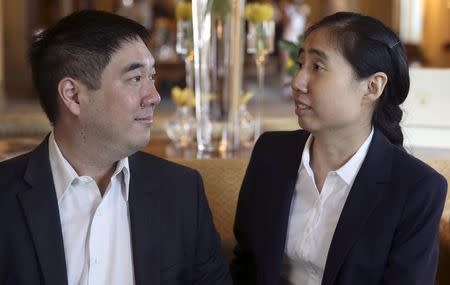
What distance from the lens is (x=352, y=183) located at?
1.90 metres

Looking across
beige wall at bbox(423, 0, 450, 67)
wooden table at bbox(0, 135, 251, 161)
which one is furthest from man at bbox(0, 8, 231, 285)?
beige wall at bbox(423, 0, 450, 67)

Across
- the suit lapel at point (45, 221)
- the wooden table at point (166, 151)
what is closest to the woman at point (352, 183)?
the suit lapel at point (45, 221)

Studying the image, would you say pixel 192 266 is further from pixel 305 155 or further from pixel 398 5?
pixel 398 5

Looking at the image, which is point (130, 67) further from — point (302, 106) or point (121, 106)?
point (302, 106)

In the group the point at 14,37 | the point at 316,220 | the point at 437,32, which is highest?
the point at 316,220

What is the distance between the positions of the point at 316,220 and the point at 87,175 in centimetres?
58

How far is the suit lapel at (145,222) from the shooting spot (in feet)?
5.77

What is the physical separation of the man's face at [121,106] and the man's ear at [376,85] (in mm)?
521

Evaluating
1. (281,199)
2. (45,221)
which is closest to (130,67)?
(45,221)

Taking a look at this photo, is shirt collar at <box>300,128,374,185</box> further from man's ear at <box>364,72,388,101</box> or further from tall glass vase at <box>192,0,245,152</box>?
tall glass vase at <box>192,0,245,152</box>

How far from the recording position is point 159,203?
1.84 m

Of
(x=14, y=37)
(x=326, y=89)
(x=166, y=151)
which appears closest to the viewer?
(x=326, y=89)

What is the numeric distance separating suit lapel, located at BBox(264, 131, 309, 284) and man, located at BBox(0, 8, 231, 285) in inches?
10.8

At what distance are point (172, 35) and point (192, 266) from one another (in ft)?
28.3
